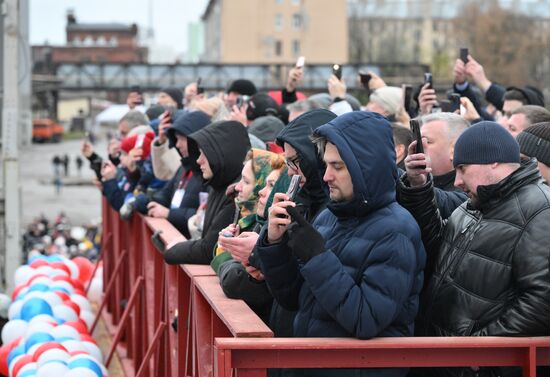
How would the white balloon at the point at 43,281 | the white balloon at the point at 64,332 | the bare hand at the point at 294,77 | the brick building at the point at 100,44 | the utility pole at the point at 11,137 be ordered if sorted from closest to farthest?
the white balloon at the point at 64,332
the bare hand at the point at 294,77
the white balloon at the point at 43,281
the utility pole at the point at 11,137
the brick building at the point at 100,44

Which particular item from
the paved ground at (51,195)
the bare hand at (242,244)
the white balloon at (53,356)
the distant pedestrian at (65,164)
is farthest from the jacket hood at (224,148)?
the distant pedestrian at (65,164)

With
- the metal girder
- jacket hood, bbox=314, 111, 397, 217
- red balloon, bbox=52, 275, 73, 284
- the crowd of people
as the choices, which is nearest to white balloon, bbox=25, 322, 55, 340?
red balloon, bbox=52, 275, 73, 284

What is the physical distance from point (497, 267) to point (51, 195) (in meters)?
51.4

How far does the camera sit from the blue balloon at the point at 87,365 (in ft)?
27.6

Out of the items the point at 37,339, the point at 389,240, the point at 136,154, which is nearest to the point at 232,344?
the point at 389,240

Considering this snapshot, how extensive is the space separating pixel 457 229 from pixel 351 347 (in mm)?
839

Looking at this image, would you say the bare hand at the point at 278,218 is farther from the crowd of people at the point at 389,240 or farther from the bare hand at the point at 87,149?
the bare hand at the point at 87,149

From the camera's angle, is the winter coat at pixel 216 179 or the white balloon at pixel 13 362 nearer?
the winter coat at pixel 216 179

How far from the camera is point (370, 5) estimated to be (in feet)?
484

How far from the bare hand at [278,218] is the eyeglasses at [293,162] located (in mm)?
619

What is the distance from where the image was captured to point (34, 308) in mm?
10820

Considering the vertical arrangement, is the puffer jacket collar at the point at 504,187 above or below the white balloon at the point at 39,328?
above

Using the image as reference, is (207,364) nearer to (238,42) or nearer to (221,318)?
(221,318)

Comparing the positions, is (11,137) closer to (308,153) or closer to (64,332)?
(64,332)
